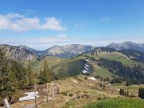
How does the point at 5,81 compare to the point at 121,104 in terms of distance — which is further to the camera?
the point at 5,81

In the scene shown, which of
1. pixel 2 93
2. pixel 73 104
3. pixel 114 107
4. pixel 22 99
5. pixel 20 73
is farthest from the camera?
pixel 20 73

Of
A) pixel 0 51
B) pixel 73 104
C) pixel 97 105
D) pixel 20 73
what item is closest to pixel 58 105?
pixel 73 104

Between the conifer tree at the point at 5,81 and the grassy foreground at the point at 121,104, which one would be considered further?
the conifer tree at the point at 5,81

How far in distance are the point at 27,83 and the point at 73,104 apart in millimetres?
65784

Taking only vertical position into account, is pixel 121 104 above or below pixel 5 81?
above

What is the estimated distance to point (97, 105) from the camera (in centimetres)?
4262

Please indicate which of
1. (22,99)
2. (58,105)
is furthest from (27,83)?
(58,105)

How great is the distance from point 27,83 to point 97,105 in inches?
3008

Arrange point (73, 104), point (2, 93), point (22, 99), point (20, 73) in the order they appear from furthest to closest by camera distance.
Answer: point (20, 73), point (22, 99), point (2, 93), point (73, 104)

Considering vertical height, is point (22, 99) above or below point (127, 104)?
below

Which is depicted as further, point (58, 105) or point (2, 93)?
point (2, 93)

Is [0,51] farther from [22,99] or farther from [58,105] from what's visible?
[58,105]

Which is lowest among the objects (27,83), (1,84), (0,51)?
(27,83)

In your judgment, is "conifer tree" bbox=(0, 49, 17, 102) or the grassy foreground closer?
the grassy foreground
